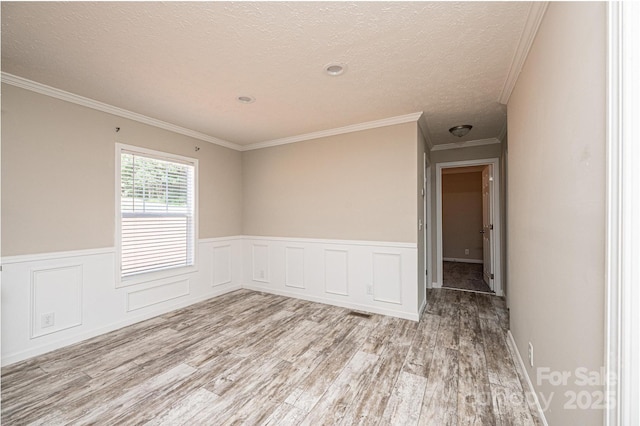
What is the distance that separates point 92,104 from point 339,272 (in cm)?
356

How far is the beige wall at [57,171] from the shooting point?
2.32 meters

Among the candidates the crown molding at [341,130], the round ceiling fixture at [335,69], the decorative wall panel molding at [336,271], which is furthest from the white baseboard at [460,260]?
the round ceiling fixture at [335,69]

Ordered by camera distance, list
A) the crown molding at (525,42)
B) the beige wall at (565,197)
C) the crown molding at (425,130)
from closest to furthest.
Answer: the beige wall at (565,197), the crown molding at (525,42), the crown molding at (425,130)

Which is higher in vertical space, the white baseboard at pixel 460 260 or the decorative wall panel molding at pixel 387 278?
the decorative wall panel molding at pixel 387 278

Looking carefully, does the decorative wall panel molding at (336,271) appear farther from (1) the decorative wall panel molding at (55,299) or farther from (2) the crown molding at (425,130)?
(1) the decorative wall panel molding at (55,299)

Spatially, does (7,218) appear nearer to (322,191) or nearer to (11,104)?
(11,104)

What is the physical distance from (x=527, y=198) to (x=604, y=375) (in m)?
1.36

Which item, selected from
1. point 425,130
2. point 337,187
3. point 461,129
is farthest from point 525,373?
point 425,130

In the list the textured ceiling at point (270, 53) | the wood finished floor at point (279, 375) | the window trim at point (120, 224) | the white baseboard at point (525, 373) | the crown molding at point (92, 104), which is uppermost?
the textured ceiling at point (270, 53)

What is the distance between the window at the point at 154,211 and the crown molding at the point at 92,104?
1.25ft

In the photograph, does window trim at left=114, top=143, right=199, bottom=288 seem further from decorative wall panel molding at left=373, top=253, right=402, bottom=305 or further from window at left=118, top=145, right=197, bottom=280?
decorative wall panel molding at left=373, top=253, right=402, bottom=305

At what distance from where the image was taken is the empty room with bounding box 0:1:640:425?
3.65ft

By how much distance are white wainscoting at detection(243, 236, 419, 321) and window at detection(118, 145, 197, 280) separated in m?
1.16

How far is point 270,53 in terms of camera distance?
6.48 feet
